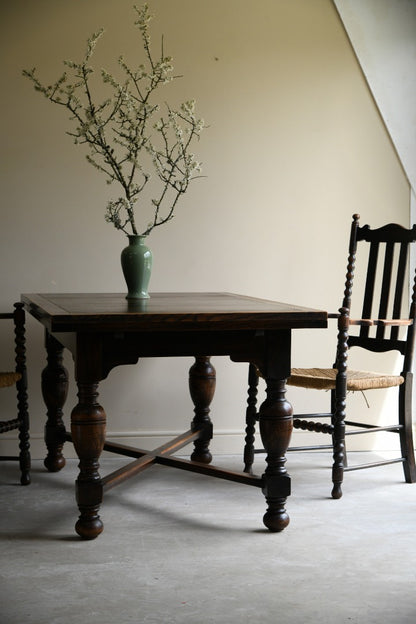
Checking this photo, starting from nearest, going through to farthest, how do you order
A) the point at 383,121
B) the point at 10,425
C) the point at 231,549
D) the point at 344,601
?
the point at 344,601
the point at 231,549
the point at 10,425
the point at 383,121

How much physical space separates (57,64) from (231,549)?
258 cm

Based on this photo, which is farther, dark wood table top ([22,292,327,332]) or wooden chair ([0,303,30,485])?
wooden chair ([0,303,30,485])

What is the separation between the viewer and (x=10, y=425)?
354 cm

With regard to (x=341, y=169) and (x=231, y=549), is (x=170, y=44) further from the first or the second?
(x=231, y=549)

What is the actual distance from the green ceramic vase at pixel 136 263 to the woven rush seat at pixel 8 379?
0.66 m

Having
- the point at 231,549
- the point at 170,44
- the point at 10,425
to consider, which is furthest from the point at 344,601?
the point at 170,44

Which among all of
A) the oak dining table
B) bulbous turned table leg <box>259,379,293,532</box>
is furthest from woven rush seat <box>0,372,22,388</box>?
bulbous turned table leg <box>259,379,293,532</box>

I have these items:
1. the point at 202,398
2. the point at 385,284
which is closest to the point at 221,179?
the point at 385,284

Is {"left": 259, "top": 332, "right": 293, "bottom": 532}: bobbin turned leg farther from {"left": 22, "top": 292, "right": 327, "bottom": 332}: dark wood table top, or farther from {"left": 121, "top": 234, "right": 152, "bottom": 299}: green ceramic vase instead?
{"left": 121, "top": 234, "right": 152, "bottom": 299}: green ceramic vase

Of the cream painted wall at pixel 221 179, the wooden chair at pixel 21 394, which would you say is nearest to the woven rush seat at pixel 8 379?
the wooden chair at pixel 21 394

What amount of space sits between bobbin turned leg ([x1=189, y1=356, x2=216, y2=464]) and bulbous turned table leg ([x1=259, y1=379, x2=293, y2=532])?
1016mm

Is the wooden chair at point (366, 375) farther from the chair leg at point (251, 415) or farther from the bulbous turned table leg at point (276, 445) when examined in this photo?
the bulbous turned table leg at point (276, 445)

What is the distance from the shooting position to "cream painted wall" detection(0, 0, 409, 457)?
13.2 ft

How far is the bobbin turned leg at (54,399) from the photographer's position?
3.69 metres
